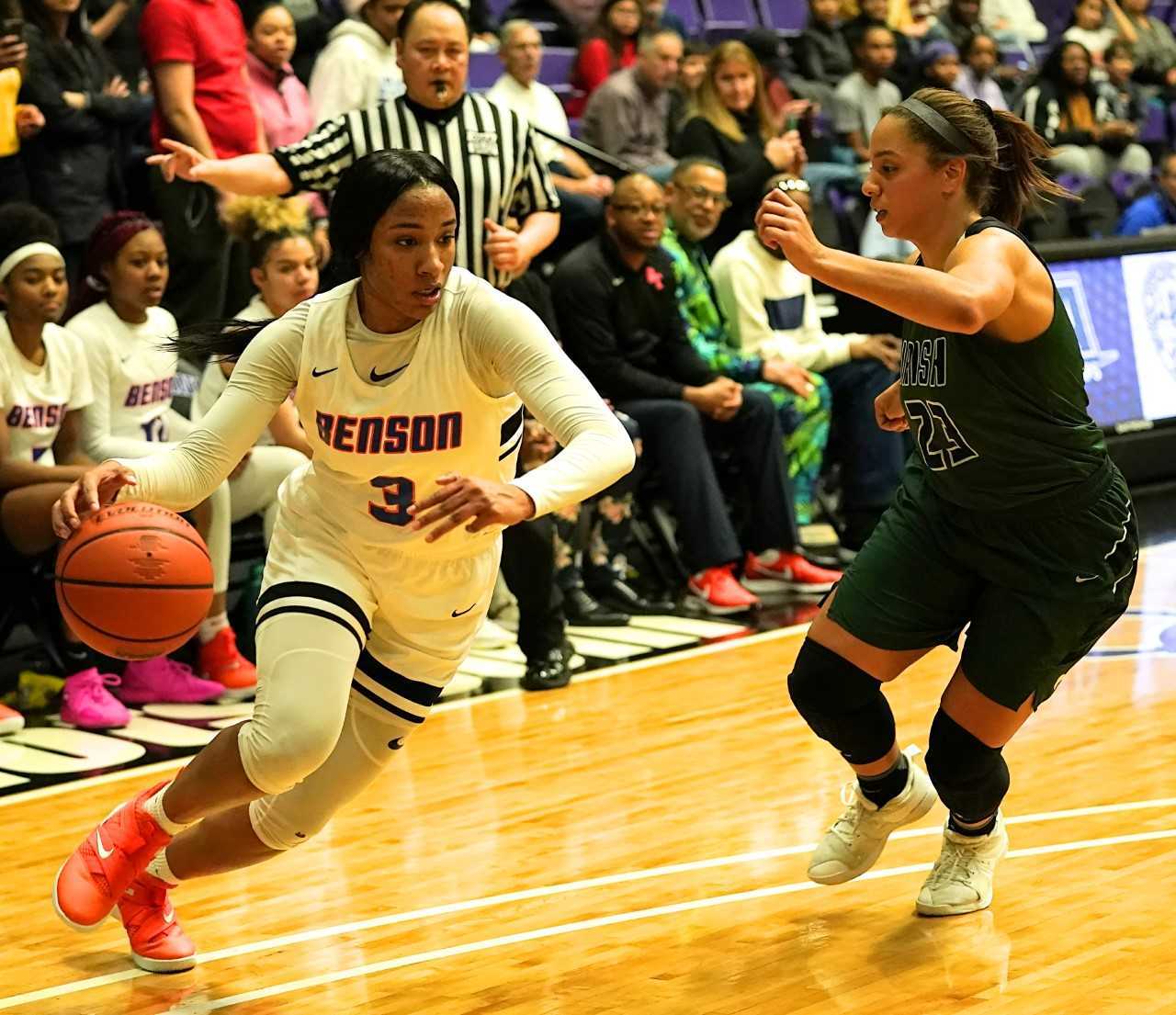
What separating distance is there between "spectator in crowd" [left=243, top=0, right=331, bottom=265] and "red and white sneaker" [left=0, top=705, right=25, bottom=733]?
117 inches

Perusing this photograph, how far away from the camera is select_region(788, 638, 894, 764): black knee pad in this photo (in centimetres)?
412

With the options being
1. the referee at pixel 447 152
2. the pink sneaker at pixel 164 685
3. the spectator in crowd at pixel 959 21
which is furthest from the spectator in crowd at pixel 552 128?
the spectator in crowd at pixel 959 21

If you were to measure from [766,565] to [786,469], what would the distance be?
1.74 ft

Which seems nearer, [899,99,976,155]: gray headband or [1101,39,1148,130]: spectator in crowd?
[899,99,976,155]: gray headband

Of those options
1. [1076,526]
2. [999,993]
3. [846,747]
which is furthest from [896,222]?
[999,993]

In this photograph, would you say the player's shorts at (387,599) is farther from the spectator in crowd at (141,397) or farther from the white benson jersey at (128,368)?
the white benson jersey at (128,368)

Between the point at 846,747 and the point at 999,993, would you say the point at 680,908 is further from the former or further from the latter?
the point at 999,993

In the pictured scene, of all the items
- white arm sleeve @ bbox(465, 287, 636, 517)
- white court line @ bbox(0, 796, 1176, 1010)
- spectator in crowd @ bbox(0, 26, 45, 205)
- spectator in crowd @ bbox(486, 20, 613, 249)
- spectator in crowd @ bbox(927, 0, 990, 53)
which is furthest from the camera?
spectator in crowd @ bbox(927, 0, 990, 53)

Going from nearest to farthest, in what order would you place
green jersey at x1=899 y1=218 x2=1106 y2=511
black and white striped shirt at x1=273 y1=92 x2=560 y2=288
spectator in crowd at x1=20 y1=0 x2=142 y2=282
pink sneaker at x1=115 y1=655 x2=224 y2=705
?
green jersey at x1=899 y1=218 x2=1106 y2=511 < black and white striped shirt at x1=273 y1=92 x2=560 y2=288 < pink sneaker at x1=115 y1=655 x2=224 y2=705 < spectator in crowd at x1=20 y1=0 x2=142 y2=282

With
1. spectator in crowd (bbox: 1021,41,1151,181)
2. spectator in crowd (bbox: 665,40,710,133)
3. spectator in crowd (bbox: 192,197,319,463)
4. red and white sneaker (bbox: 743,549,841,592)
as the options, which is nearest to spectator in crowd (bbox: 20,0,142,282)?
spectator in crowd (bbox: 192,197,319,463)

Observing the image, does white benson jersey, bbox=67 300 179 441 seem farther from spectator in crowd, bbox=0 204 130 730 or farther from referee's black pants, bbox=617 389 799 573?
referee's black pants, bbox=617 389 799 573

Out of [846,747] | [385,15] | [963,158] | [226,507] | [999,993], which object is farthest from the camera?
[385,15]

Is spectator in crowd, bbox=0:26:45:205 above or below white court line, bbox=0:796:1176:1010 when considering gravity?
above

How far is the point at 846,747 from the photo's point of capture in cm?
421
